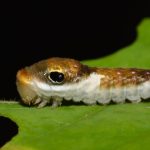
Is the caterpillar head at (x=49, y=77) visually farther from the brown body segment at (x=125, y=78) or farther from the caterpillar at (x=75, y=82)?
the brown body segment at (x=125, y=78)

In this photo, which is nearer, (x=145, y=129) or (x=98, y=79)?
(x=145, y=129)

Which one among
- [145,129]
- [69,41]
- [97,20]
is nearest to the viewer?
[145,129]

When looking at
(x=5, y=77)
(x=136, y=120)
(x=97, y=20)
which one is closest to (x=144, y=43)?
(x=136, y=120)

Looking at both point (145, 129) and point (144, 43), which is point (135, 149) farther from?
point (144, 43)

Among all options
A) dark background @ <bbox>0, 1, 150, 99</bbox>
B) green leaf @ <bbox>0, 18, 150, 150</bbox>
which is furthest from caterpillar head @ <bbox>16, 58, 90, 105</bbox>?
dark background @ <bbox>0, 1, 150, 99</bbox>

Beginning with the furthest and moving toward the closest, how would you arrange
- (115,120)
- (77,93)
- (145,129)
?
1. (77,93)
2. (115,120)
3. (145,129)

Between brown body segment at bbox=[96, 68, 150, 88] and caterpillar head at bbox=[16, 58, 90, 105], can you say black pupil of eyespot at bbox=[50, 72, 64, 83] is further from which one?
brown body segment at bbox=[96, 68, 150, 88]

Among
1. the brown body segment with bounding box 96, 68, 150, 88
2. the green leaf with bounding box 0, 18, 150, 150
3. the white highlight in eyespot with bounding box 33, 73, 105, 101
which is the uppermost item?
the brown body segment with bounding box 96, 68, 150, 88
